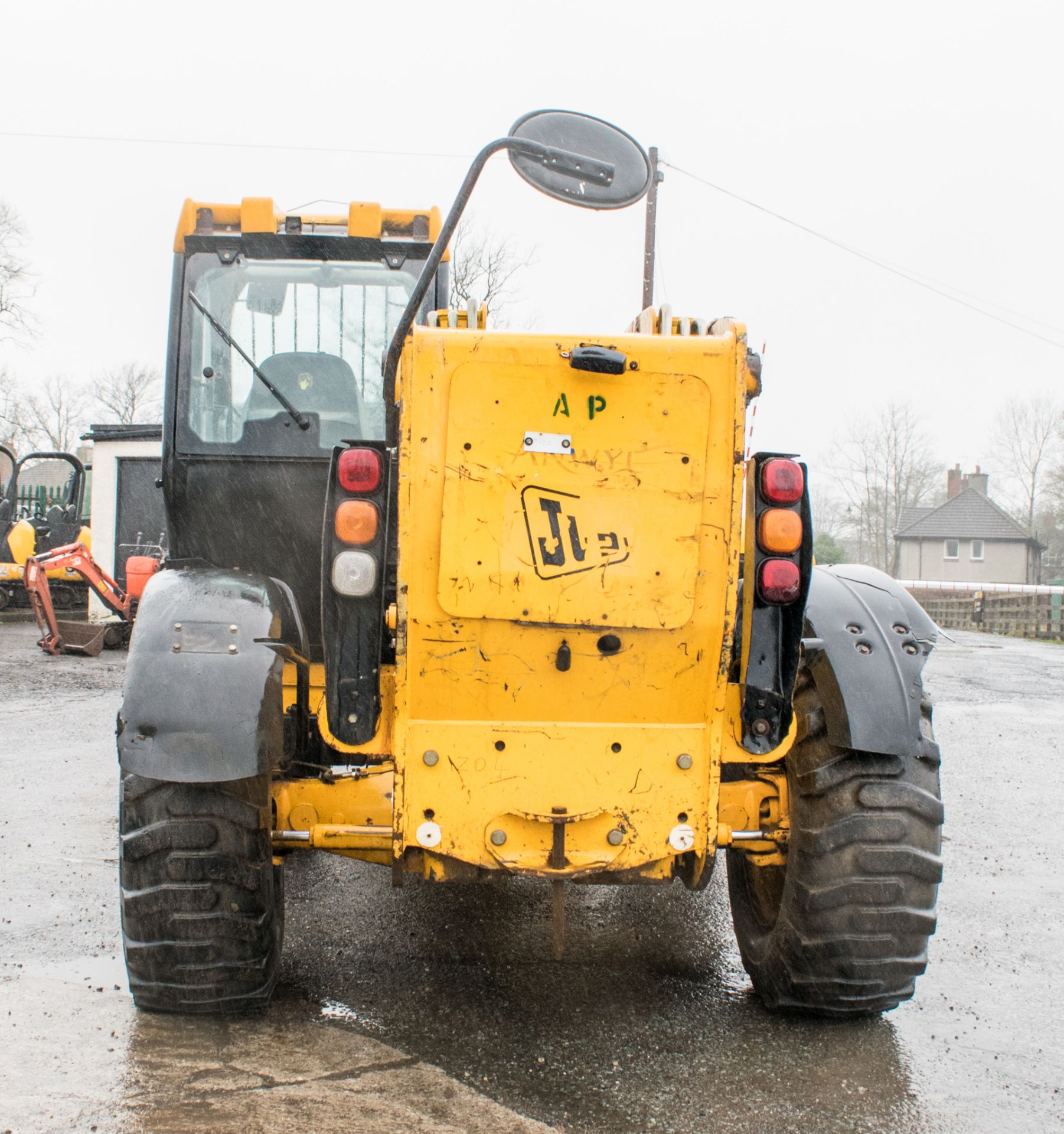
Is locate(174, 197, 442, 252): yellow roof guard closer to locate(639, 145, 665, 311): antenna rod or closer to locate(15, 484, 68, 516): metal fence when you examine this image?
locate(639, 145, 665, 311): antenna rod

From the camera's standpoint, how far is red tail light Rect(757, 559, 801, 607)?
10.1ft

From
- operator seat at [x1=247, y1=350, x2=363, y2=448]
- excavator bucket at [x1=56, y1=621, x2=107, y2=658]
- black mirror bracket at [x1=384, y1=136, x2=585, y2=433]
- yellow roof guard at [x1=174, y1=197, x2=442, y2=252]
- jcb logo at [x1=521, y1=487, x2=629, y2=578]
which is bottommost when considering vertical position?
excavator bucket at [x1=56, y1=621, x2=107, y2=658]

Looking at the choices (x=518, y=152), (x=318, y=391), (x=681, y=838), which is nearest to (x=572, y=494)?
(x=518, y=152)

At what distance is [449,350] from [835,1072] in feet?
7.26

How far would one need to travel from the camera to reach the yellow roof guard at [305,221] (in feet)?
14.1

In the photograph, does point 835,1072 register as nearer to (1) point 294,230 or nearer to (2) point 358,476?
(2) point 358,476

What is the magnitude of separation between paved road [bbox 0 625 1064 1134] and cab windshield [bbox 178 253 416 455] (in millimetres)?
1903

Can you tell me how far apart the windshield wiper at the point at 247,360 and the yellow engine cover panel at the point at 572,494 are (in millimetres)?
1553

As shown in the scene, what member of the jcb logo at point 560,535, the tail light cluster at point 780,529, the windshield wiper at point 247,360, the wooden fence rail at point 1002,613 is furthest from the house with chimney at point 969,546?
the jcb logo at point 560,535

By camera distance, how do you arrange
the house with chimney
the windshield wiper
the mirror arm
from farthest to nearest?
the house with chimney
the windshield wiper
the mirror arm

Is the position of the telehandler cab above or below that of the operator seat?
below

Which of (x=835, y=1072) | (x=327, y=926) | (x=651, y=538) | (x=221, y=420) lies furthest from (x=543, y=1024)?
(x=221, y=420)

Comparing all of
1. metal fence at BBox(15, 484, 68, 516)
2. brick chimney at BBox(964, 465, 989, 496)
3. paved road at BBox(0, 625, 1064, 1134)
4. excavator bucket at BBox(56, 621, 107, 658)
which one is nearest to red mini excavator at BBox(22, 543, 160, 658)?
excavator bucket at BBox(56, 621, 107, 658)

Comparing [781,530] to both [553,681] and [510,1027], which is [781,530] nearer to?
[553,681]
